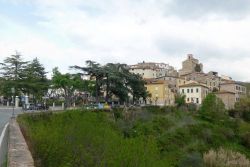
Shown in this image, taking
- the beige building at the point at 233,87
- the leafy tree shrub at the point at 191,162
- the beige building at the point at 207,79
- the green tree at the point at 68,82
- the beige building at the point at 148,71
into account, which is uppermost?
the beige building at the point at 148,71

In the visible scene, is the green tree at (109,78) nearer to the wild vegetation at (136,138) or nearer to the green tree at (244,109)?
the wild vegetation at (136,138)

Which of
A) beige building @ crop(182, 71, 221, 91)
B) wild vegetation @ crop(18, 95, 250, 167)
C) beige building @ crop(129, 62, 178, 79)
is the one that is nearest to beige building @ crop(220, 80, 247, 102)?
beige building @ crop(182, 71, 221, 91)

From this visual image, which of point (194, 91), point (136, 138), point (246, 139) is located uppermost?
point (194, 91)

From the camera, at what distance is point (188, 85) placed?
13675cm

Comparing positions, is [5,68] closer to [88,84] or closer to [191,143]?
[88,84]

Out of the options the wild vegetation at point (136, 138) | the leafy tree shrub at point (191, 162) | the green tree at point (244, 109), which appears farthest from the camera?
the green tree at point (244, 109)

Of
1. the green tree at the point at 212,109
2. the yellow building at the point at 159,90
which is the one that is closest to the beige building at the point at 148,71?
the yellow building at the point at 159,90

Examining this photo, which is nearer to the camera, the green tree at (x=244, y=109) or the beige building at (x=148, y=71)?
the green tree at (x=244, y=109)

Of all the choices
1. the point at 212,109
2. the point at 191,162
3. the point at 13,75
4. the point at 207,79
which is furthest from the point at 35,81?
the point at 207,79

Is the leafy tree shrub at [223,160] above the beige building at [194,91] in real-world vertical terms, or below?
below

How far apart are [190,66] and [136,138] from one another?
161 m

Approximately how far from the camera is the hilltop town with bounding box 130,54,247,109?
135 metres

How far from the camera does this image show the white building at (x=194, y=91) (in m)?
Answer: 135

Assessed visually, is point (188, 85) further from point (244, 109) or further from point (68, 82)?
point (68, 82)
